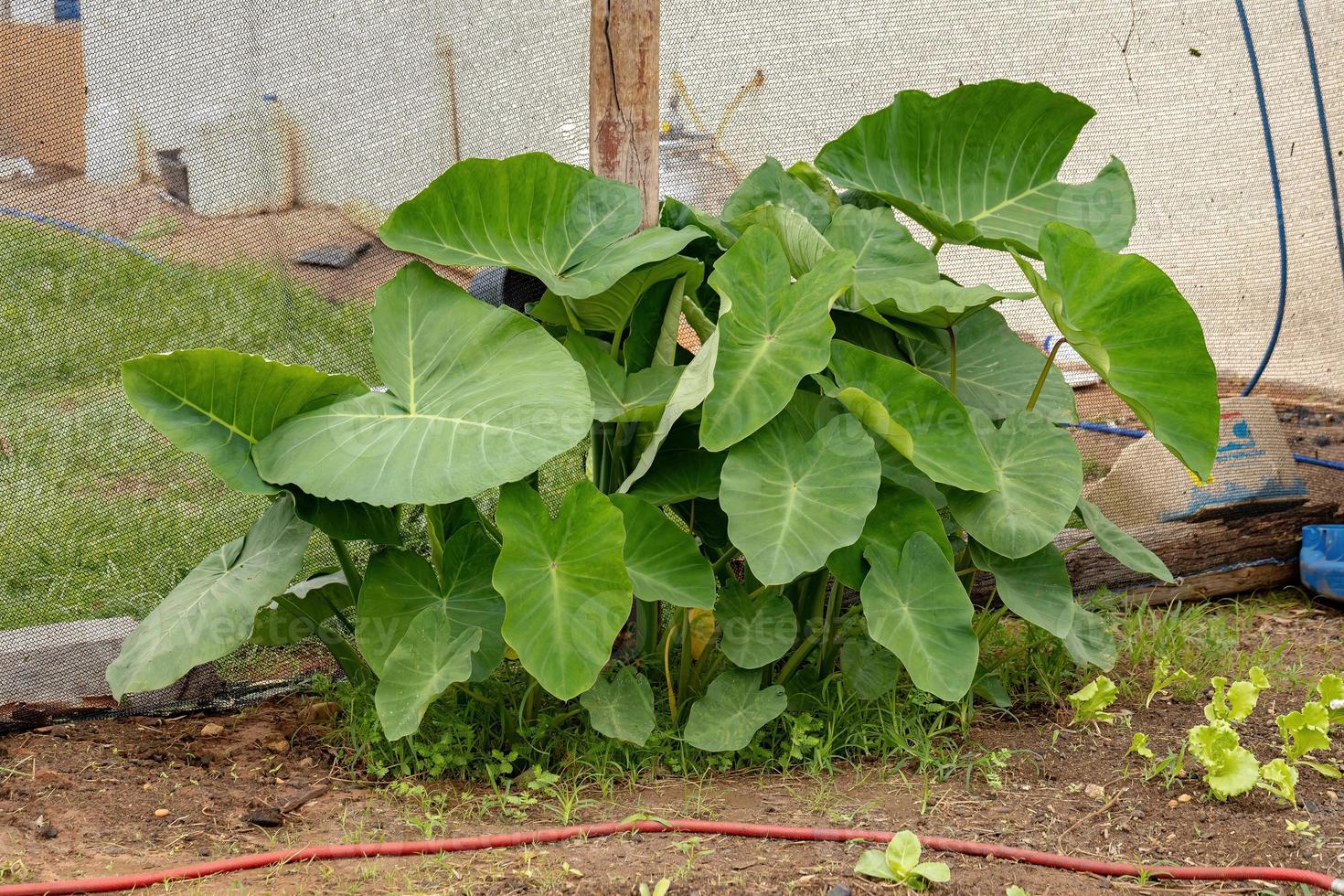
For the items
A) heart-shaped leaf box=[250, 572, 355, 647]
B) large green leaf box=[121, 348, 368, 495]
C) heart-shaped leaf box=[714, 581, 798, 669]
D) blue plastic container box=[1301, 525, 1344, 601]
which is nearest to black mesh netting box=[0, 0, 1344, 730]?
heart-shaped leaf box=[250, 572, 355, 647]

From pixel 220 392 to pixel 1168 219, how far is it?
2.25 metres

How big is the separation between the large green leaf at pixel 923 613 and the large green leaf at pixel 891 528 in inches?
0.8

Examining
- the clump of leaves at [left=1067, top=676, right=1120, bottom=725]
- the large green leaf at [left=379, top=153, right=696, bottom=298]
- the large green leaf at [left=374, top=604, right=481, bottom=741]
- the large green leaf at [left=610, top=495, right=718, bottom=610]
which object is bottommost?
the clump of leaves at [left=1067, top=676, right=1120, bottom=725]

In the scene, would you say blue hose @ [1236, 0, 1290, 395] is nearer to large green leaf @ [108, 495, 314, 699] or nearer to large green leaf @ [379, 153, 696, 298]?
large green leaf @ [379, 153, 696, 298]

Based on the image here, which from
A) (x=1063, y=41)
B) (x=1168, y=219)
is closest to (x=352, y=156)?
(x=1063, y=41)

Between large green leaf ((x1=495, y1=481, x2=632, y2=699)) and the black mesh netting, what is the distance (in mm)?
743

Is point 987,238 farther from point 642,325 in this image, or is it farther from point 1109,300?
point 642,325

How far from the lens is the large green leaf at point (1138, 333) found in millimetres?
1729

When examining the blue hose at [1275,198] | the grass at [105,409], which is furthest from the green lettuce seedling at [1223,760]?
the grass at [105,409]

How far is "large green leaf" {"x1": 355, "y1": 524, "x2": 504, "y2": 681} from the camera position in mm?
1839

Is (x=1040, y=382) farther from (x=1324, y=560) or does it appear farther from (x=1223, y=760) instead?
(x=1324, y=560)

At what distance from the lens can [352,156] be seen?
6.91 feet

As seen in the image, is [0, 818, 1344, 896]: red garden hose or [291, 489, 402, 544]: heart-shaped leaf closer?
[0, 818, 1344, 896]: red garden hose

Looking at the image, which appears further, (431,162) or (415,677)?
(431,162)
